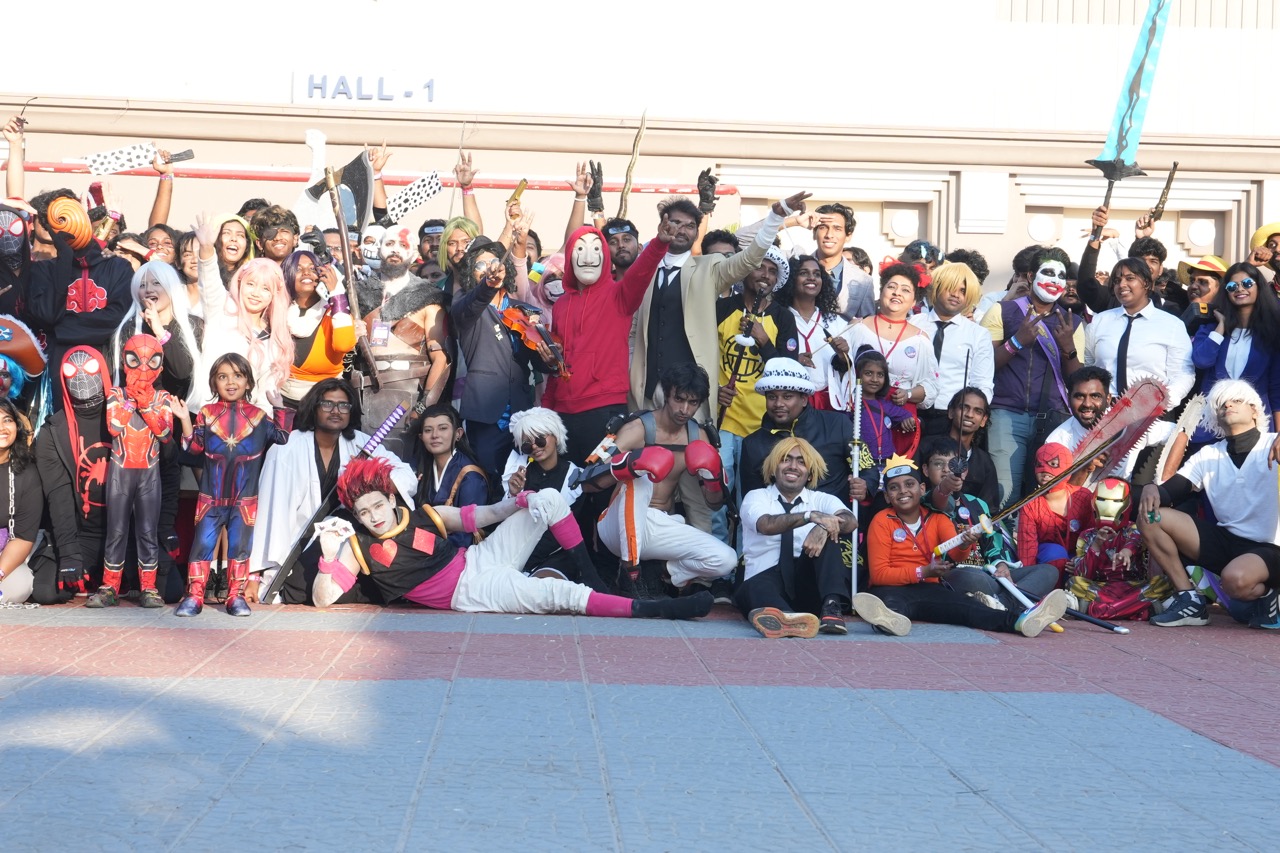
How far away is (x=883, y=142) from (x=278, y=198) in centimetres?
538

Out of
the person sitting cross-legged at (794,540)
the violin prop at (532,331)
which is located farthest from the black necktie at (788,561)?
the violin prop at (532,331)

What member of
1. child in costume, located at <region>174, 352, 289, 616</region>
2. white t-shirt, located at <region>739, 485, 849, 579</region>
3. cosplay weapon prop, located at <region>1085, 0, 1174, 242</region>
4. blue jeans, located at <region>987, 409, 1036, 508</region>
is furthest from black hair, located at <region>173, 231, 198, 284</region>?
cosplay weapon prop, located at <region>1085, 0, 1174, 242</region>

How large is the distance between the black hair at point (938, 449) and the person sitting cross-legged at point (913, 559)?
0.21 metres

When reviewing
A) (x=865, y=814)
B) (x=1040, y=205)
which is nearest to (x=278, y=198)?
(x=1040, y=205)

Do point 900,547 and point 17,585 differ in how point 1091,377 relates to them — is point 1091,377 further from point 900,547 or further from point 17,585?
point 17,585

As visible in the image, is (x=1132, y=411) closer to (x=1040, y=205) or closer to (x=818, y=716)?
(x=818, y=716)

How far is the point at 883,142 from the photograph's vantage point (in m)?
12.7

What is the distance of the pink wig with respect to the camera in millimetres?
7574

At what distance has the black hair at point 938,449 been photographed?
7.41 meters

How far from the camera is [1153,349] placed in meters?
8.07

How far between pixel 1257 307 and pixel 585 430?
385 centimetres

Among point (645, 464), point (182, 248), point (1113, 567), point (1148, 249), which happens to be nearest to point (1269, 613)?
point (1113, 567)

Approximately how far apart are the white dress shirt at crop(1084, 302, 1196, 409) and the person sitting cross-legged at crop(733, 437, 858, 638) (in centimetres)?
209

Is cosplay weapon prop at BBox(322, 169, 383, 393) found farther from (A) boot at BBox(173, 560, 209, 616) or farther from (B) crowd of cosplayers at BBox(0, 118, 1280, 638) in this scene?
(A) boot at BBox(173, 560, 209, 616)
